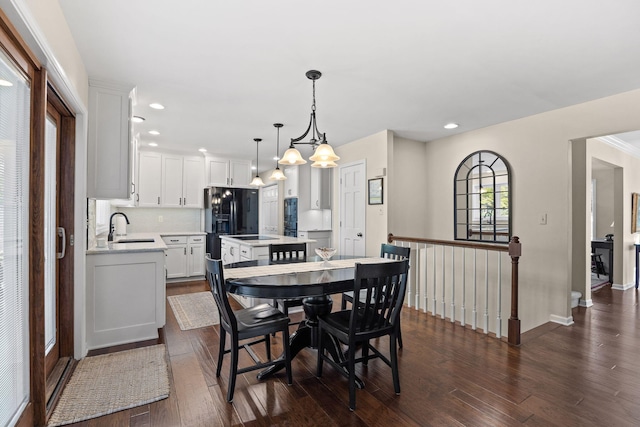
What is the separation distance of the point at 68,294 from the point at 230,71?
2.23 meters

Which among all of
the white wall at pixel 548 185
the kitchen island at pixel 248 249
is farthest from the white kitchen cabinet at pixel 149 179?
the white wall at pixel 548 185

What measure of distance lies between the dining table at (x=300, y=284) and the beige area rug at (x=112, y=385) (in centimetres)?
75

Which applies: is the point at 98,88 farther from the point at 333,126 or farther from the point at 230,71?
the point at 333,126

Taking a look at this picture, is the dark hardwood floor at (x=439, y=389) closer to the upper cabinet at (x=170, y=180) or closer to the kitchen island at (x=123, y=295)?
the kitchen island at (x=123, y=295)

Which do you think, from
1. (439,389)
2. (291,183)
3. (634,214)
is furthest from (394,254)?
(634,214)

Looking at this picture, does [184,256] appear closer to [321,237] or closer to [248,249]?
[248,249]

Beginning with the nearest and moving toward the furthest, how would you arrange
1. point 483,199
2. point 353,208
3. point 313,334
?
point 313,334 < point 483,199 < point 353,208

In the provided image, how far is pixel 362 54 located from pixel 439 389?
8.08ft

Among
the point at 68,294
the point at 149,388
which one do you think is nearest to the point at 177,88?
the point at 68,294

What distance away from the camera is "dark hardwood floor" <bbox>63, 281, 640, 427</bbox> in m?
1.85

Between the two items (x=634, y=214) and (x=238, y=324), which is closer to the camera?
(x=238, y=324)

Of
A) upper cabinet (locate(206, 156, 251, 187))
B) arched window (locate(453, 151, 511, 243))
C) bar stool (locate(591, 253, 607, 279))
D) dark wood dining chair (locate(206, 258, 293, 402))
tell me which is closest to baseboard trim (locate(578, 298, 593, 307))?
arched window (locate(453, 151, 511, 243))

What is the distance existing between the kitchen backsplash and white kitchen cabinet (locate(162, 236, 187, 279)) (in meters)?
0.70

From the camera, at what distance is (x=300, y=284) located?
2.07 meters
